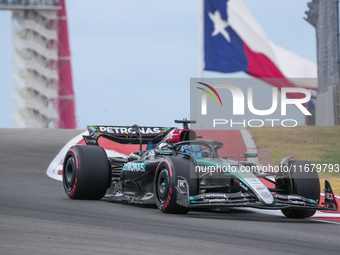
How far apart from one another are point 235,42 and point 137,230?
1930 centimetres

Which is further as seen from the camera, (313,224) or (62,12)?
(62,12)

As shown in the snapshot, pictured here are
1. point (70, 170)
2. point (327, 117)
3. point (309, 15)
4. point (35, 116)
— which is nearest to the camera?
point (70, 170)

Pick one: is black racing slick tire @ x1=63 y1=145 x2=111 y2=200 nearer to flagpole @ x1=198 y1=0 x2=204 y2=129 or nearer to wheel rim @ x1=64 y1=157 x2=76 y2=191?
wheel rim @ x1=64 y1=157 x2=76 y2=191

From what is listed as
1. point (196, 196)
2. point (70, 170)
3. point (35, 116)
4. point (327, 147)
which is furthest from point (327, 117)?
point (35, 116)

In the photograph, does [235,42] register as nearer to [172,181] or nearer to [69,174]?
[69,174]

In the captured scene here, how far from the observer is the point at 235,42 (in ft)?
88.2

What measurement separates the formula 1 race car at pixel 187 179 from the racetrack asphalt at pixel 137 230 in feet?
0.75

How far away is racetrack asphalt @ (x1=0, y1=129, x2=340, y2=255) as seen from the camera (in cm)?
704

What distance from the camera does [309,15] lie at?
155 ft

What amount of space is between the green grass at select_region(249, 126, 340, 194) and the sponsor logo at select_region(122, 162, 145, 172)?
22.1 ft

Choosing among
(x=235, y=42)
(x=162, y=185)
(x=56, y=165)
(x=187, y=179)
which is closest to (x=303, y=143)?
(x=56, y=165)

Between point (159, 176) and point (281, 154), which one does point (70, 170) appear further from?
point (281, 154)

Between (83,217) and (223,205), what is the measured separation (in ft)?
5.80

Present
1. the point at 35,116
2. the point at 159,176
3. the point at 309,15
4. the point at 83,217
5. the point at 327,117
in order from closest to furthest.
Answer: the point at 83,217 < the point at 159,176 < the point at 327,117 < the point at 309,15 < the point at 35,116
